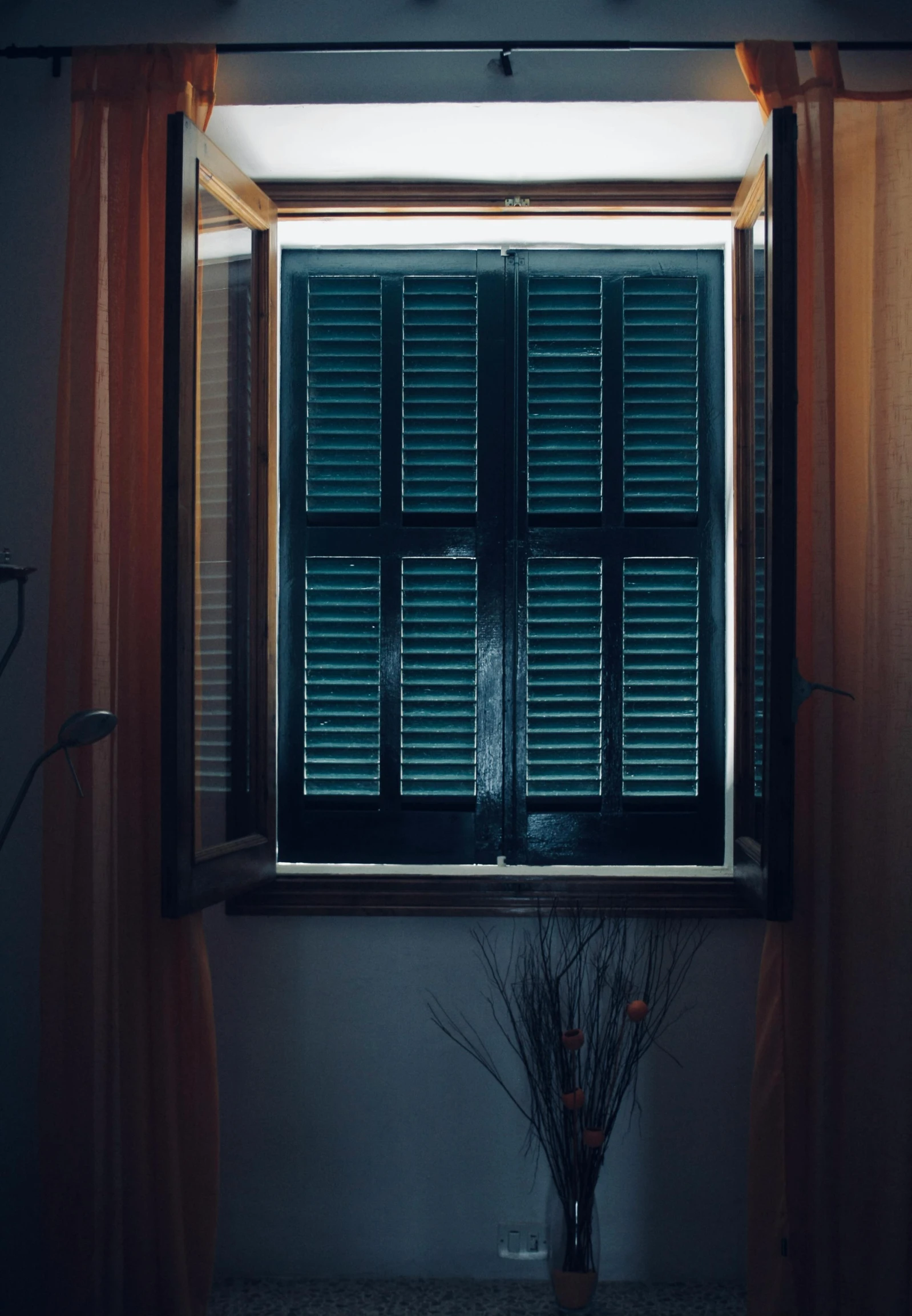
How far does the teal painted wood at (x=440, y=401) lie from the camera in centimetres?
237

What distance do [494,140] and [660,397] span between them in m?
0.65

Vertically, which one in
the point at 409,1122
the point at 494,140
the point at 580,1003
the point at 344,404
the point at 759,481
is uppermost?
the point at 494,140

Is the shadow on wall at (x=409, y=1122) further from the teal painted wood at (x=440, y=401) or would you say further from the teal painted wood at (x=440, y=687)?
the teal painted wood at (x=440, y=401)

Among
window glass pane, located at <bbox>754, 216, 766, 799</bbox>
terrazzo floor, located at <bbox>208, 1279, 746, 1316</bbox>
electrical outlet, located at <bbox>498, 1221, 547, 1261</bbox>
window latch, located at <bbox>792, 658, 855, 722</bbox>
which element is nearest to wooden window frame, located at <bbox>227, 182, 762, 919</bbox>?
window glass pane, located at <bbox>754, 216, 766, 799</bbox>

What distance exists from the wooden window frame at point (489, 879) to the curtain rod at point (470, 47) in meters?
0.27

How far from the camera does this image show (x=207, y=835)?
1.95 m

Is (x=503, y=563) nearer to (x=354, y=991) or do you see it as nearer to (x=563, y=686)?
(x=563, y=686)

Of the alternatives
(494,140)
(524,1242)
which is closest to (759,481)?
(494,140)

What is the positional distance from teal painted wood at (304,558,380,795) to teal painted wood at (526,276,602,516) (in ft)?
1.44

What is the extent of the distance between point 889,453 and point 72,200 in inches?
64.1

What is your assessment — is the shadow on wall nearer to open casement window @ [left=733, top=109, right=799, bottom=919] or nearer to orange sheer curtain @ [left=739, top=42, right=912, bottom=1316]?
orange sheer curtain @ [left=739, top=42, right=912, bottom=1316]

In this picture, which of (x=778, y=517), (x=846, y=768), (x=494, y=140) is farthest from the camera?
(x=494, y=140)

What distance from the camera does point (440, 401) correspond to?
93.1 inches

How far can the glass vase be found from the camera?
1988mm
